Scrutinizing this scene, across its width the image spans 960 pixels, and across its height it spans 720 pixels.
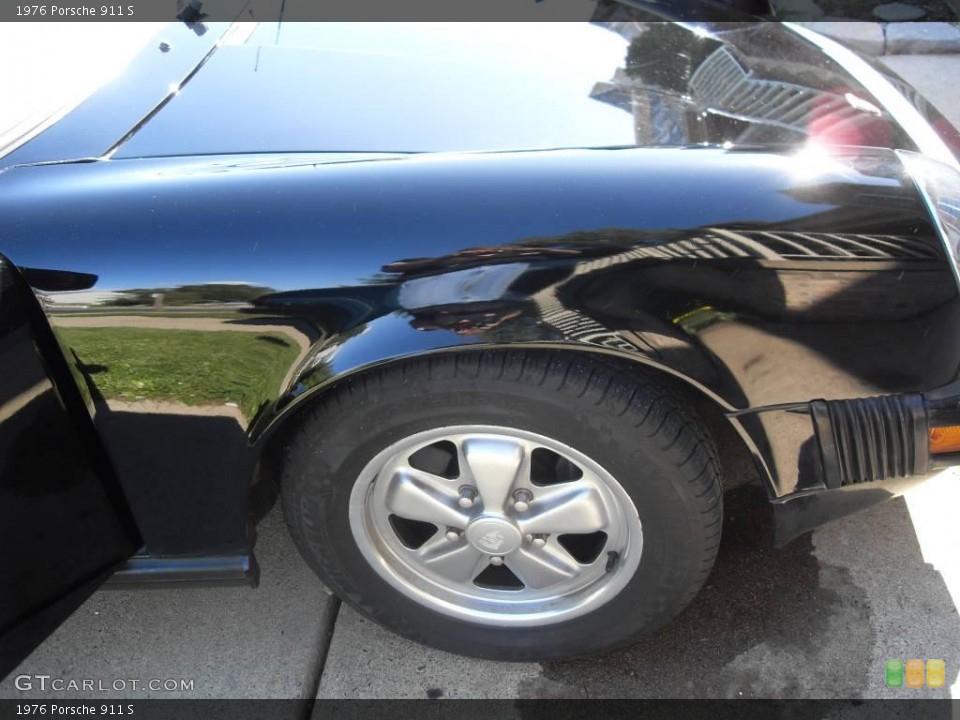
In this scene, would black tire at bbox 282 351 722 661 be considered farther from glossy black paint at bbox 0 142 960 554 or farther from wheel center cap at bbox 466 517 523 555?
wheel center cap at bbox 466 517 523 555

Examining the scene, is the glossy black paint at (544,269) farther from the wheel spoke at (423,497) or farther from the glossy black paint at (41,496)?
the wheel spoke at (423,497)

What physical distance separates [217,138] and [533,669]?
1.47 meters

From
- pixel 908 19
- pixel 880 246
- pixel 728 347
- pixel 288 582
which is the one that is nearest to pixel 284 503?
pixel 288 582

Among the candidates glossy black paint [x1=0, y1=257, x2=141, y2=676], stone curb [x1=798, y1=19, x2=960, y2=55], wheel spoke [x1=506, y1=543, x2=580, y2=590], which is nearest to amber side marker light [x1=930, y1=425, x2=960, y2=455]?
wheel spoke [x1=506, y1=543, x2=580, y2=590]

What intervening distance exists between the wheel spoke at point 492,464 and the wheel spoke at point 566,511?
87mm

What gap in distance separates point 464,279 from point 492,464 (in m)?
0.42

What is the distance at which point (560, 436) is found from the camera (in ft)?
5.67

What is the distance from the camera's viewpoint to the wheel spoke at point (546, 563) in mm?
1984

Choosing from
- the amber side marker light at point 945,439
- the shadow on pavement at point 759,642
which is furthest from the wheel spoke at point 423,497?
the amber side marker light at point 945,439

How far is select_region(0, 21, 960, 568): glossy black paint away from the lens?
162cm

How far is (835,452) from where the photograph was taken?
5.67 ft

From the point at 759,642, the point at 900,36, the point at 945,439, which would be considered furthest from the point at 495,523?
the point at 900,36

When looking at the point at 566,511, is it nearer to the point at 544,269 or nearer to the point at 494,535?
the point at 494,535

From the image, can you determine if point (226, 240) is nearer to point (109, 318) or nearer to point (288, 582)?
point (109, 318)
